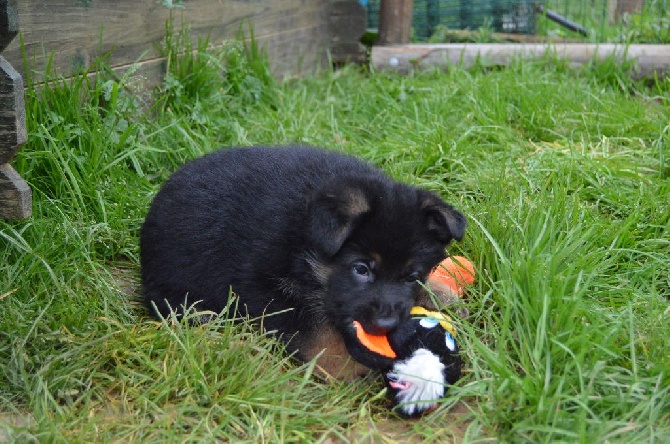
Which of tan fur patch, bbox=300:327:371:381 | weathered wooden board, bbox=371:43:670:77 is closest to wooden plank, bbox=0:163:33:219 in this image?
tan fur patch, bbox=300:327:371:381

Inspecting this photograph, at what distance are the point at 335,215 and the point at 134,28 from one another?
298cm

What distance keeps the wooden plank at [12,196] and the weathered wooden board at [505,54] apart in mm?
4642

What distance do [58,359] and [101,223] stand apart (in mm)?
1248

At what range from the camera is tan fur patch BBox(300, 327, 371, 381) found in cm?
345

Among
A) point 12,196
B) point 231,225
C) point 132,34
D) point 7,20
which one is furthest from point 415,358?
point 132,34

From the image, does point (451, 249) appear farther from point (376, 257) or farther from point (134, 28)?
point (134, 28)

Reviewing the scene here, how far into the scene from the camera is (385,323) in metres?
3.27

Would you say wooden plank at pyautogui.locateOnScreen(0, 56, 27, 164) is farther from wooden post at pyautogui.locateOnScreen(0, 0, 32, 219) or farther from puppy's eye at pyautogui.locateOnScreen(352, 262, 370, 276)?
puppy's eye at pyautogui.locateOnScreen(352, 262, 370, 276)

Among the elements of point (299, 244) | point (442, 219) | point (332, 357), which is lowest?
point (332, 357)

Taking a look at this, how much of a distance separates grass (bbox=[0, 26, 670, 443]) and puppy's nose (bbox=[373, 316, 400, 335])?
0.29 m

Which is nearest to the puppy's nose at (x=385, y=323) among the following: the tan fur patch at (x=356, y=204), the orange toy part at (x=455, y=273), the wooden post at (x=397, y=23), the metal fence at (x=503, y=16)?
the tan fur patch at (x=356, y=204)

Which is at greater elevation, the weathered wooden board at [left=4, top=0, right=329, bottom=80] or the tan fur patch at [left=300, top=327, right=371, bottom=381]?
the weathered wooden board at [left=4, top=0, right=329, bottom=80]

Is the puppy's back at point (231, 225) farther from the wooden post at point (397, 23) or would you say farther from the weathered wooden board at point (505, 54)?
Result: the wooden post at point (397, 23)

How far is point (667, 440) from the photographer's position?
2.85 meters
